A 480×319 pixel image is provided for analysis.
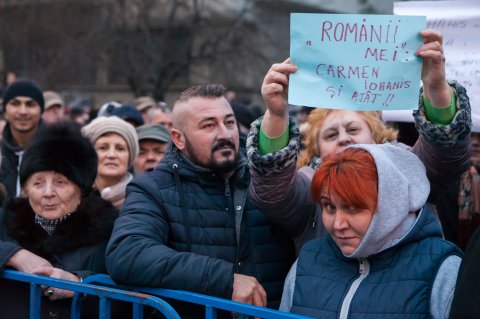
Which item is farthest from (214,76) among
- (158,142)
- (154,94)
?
(158,142)

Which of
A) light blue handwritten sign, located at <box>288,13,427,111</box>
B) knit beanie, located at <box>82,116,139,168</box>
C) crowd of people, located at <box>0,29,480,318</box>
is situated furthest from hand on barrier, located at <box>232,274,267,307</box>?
knit beanie, located at <box>82,116,139,168</box>

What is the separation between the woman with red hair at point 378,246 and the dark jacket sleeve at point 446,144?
0.17 metres

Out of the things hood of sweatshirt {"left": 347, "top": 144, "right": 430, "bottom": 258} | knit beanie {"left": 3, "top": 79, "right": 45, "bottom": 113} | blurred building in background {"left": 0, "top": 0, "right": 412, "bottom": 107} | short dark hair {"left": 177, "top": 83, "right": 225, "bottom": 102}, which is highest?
blurred building in background {"left": 0, "top": 0, "right": 412, "bottom": 107}

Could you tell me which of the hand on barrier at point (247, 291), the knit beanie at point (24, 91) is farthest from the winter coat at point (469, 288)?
the knit beanie at point (24, 91)

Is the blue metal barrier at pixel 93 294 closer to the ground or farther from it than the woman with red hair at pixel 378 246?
closer to the ground

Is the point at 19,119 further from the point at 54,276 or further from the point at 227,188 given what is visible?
the point at 227,188

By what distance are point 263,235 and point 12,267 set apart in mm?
1163

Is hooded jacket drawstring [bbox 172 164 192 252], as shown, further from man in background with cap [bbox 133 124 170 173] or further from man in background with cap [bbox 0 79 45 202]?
man in background with cap [bbox 0 79 45 202]

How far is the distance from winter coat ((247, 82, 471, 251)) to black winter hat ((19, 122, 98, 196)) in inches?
43.1

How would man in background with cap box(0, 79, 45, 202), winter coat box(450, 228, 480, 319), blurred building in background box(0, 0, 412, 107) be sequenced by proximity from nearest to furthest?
winter coat box(450, 228, 480, 319) < man in background with cap box(0, 79, 45, 202) < blurred building in background box(0, 0, 412, 107)

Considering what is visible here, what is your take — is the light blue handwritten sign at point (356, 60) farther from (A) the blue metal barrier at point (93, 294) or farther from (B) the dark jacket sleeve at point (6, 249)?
(B) the dark jacket sleeve at point (6, 249)

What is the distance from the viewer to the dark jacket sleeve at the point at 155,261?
2.90 m

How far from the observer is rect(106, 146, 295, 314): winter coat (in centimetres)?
299

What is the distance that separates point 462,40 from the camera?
390 cm
